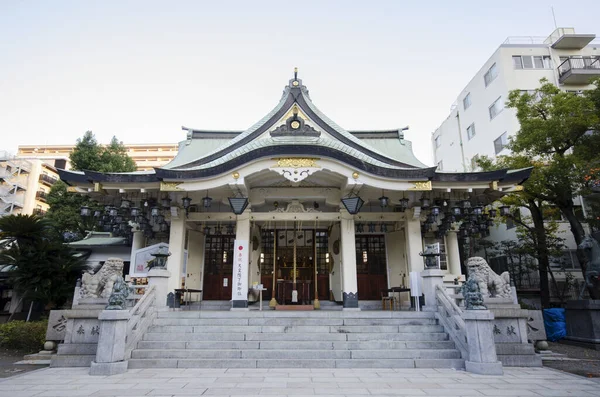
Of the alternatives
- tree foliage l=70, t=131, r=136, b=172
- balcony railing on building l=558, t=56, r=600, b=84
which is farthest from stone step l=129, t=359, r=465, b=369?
balcony railing on building l=558, t=56, r=600, b=84

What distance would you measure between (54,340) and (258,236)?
815cm

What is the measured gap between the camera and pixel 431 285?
422 inches

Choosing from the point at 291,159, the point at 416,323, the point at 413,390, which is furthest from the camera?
the point at 291,159

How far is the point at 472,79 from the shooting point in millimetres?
29828

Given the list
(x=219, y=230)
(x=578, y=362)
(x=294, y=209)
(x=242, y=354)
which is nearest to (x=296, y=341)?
(x=242, y=354)

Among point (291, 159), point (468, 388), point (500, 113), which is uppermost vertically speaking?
point (500, 113)

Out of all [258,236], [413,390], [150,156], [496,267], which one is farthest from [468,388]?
[150,156]

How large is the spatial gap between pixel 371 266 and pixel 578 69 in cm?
2135

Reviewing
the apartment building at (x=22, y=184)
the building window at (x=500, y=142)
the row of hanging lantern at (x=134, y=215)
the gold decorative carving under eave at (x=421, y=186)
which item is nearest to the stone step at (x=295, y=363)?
the row of hanging lantern at (x=134, y=215)

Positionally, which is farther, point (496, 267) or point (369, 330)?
point (496, 267)

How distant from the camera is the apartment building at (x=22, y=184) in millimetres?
44000

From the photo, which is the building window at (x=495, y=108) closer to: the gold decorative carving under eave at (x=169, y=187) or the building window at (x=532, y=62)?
the building window at (x=532, y=62)

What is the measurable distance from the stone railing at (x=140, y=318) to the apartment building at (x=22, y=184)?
142 ft

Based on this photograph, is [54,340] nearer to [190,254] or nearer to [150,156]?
[190,254]
